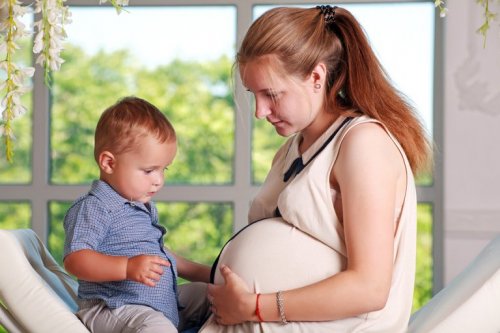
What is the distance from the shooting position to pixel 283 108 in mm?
1985

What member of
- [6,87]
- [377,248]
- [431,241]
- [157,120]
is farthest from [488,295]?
[431,241]

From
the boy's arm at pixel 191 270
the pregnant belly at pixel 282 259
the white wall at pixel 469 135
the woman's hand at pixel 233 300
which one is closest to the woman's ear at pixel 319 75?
the pregnant belly at pixel 282 259

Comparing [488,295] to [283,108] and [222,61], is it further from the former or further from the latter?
[222,61]

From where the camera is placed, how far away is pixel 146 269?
6.34 feet

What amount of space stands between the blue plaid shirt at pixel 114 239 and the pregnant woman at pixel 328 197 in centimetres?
18

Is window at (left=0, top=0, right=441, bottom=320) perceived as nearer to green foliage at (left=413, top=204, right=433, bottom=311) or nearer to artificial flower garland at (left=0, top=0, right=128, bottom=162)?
green foliage at (left=413, top=204, right=433, bottom=311)

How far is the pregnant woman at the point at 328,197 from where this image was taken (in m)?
1.82

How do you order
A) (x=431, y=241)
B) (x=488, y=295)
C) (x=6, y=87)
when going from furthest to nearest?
(x=431, y=241) → (x=488, y=295) → (x=6, y=87)

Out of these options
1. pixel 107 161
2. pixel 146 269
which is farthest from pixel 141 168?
pixel 146 269

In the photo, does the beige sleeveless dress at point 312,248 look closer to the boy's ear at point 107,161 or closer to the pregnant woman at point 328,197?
the pregnant woman at point 328,197

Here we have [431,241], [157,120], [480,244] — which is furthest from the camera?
[431,241]

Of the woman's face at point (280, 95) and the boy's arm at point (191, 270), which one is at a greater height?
the woman's face at point (280, 95)

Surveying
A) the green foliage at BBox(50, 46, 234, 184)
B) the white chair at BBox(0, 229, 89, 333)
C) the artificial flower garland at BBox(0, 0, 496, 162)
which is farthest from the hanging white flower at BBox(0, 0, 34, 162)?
the green foliage at BBox(50, 46, 234, 184)

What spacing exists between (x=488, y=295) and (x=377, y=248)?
265mm
